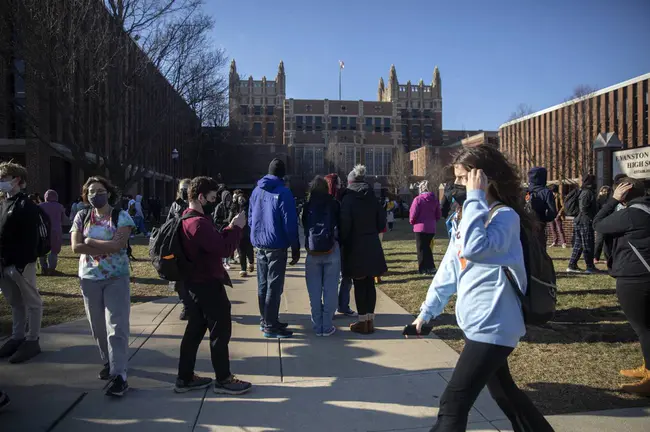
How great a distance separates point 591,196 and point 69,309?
948 cm

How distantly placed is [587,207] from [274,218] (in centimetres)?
661

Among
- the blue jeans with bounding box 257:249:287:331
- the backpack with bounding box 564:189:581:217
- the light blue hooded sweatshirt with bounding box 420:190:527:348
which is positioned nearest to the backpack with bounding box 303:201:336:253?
the blue jeans with bounding box 257:249:287:331

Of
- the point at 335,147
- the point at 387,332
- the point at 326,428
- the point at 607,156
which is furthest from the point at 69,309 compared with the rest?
the point at 335,147

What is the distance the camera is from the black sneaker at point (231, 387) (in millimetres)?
3865

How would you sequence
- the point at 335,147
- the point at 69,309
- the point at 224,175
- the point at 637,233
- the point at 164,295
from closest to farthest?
the point at 637,233 → the point at 69,309 → the point at 164,295 → the point at 224,175 → the point at 335,147

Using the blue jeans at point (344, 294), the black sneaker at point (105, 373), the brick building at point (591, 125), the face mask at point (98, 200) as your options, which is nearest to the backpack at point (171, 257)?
the face mask at point (98, 200)

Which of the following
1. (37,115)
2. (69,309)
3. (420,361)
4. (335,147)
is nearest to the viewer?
(420,361)

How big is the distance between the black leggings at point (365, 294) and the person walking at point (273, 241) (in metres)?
0.86

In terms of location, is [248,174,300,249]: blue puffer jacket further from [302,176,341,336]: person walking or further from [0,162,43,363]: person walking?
[0,162,43,363]: person walking

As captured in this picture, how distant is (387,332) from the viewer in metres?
5.72

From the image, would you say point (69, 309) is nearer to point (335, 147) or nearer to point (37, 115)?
point (37, 115)

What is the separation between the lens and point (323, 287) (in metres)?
5.68

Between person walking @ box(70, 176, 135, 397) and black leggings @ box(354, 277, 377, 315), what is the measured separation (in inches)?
104

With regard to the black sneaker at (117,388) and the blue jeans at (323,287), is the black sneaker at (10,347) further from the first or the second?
the blue jeans at (323,287)
